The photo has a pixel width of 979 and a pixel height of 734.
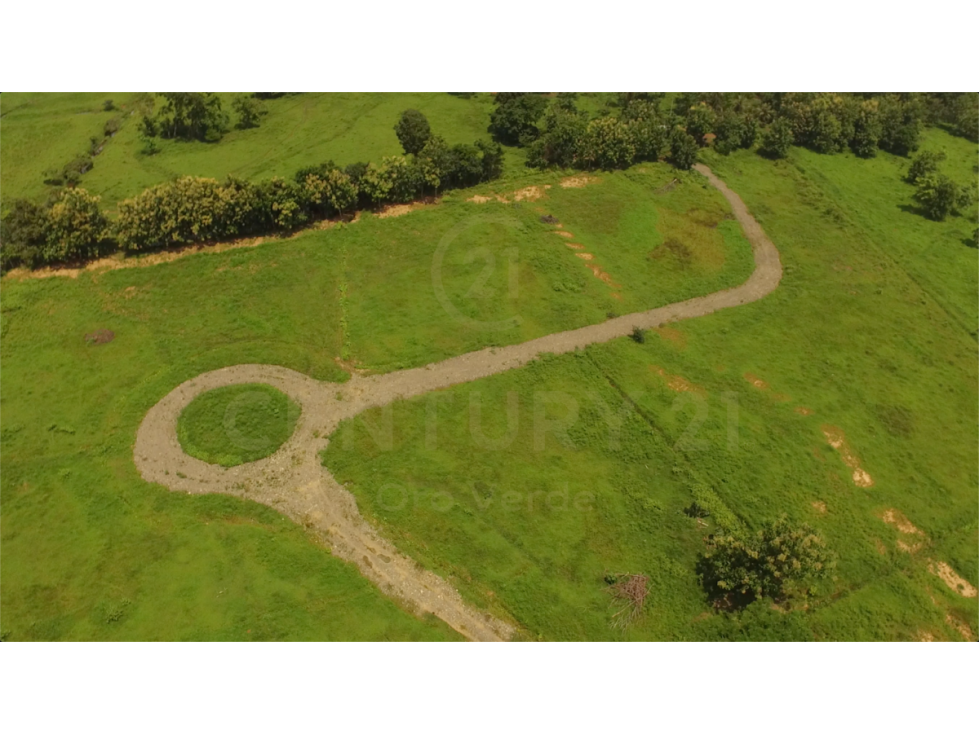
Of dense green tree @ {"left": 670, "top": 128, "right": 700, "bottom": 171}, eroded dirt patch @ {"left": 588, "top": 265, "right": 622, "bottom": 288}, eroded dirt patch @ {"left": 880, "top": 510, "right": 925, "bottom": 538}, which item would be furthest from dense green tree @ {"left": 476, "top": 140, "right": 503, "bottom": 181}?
eroded dirt patch @ {"left": 880, "top": 510, "right": 925, "bottom": 538}

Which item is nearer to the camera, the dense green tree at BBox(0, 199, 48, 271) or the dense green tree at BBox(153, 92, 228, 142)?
the dense green tree at BBox(0, 199, 48, 271)

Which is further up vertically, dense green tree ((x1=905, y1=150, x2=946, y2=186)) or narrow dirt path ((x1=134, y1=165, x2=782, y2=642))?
dense green tree ((x1=905, y1=150, x2=946, y2=186))

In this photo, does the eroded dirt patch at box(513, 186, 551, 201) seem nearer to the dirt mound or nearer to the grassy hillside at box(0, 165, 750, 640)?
the grassy hillside at box(0, 165, 750, 640)

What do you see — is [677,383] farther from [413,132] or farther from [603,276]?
[413,132]

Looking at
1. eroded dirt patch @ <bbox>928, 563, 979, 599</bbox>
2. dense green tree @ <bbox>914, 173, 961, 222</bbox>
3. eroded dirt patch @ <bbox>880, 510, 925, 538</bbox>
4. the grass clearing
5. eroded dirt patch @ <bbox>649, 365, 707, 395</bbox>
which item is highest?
dense green tree @ <bbox>914, 173, 961, 222</bbox>

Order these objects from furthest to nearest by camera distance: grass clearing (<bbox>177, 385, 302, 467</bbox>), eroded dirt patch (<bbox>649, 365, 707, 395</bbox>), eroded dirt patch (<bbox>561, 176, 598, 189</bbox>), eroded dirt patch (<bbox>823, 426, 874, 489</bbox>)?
eroded dirt patch (<bbox>561, 176, 598, 189</bbox>) → eroded dirt patch (<bbox>649, 365, 707, 395</bbox>) → eroded dirt patch (<bbox>823, 426, 874, 489</bbox>) → grass clearing (<bbox>177, 385, 302, 467</bbox>)

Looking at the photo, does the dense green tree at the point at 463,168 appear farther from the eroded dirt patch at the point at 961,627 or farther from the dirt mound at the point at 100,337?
the eroded dirt patch at the point at 961,627

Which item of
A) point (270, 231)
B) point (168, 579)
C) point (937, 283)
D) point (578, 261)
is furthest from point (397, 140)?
point (937, 283)

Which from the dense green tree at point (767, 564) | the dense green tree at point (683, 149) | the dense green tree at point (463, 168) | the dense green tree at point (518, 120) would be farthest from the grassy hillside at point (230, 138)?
the dense green tree at point (767, 564)

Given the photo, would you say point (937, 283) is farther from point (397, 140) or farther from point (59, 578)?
point (59, 578)
